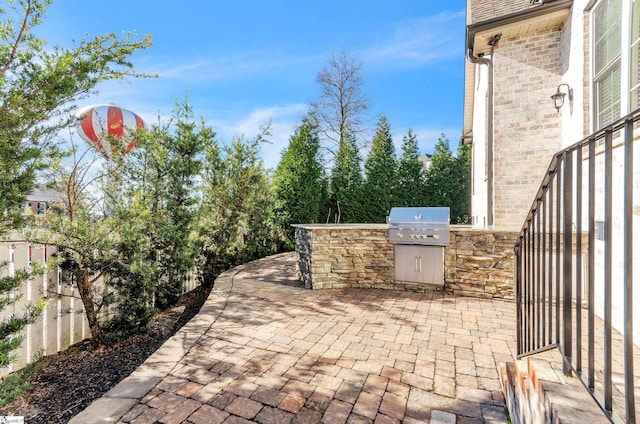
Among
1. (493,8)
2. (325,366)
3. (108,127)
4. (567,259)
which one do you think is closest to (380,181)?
(493,8)

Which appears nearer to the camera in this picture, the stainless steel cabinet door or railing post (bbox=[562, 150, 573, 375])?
railing post (bbox=[562, 150, 573, 375])

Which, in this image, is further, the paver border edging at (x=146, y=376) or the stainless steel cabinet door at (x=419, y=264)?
the stainless steel cabinet door at (x=419, y=264)

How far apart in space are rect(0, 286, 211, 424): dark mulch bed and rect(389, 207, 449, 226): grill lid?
159 inches

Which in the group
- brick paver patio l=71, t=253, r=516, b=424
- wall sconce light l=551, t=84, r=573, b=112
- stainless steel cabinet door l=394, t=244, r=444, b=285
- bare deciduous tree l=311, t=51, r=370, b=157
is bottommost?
brick paver patio l=71, t=253, r=516, b=424

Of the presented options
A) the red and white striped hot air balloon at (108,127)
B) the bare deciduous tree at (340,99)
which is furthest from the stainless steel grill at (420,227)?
the bare deciduous tree at (340,99)

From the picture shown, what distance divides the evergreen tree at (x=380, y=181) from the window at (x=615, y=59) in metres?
8.51

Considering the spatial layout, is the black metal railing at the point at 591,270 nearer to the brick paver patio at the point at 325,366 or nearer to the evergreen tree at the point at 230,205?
the brick paver patio at the point at 325,366

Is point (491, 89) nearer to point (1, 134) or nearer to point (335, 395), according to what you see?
point (335, 395)

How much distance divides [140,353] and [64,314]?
1038mm

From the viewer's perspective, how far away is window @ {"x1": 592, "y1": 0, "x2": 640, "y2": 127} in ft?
10.4

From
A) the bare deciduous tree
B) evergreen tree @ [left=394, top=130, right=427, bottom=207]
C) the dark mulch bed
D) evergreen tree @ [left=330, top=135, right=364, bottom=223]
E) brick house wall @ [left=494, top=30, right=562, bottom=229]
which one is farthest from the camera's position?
the bare deciduous tree

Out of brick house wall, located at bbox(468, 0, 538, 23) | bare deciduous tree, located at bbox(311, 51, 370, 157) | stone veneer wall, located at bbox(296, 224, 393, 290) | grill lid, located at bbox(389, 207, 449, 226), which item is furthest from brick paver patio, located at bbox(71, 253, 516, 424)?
bare deciduous tree, located at bbox(311, 51, 370, 157)

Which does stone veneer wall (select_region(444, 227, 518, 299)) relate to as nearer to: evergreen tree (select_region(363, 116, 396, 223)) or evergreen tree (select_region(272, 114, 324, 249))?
evergreen tree (select_region(272, 114, 324, 249))

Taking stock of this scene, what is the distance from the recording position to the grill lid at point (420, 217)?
524cm
